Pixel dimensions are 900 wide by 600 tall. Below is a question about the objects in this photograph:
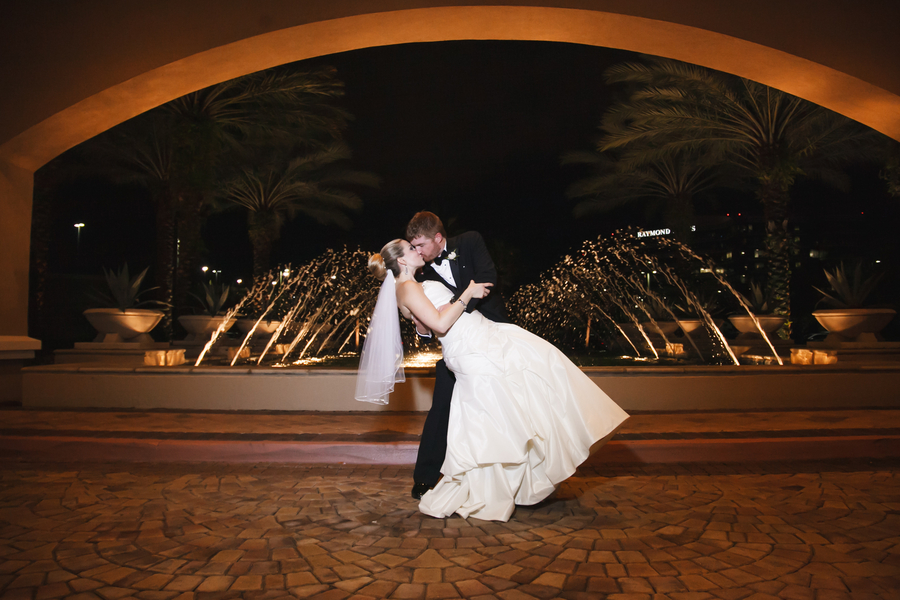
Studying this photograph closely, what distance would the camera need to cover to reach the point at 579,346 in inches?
725

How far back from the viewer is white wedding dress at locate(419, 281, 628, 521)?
3.80m

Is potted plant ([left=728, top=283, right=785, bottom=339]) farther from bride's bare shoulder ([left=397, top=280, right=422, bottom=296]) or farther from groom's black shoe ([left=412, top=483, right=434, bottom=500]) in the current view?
bride's bare shoulder ([left=397, top=280, right=422, bottom=296])

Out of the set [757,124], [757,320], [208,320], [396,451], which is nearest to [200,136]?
[208,320]

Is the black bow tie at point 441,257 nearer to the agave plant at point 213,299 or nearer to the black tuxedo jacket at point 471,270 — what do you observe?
the black tuxedo jacket at point 471,270

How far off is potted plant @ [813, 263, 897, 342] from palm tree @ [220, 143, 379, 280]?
1651cm

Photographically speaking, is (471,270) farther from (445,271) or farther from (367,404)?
(367,404)

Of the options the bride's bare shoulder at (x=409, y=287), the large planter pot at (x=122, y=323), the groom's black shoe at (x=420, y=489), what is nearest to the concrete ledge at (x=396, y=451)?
the groom's black shoe at (x=420, y=489)

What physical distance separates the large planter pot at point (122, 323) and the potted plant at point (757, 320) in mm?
14382

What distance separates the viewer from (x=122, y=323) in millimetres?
12188

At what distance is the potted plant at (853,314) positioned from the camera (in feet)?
39.0

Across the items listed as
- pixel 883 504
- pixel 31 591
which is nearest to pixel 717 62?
pixel 883 504

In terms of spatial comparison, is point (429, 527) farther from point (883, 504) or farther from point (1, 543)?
point (883, 504)

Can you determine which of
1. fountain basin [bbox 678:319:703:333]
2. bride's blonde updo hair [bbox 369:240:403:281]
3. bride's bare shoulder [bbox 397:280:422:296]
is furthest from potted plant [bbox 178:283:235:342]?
fountain basin [bbox 678:319:703:333]

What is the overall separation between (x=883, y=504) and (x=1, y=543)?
5.67 m
